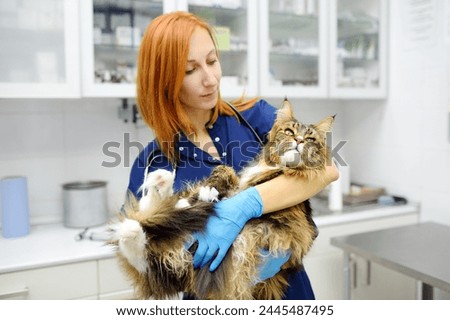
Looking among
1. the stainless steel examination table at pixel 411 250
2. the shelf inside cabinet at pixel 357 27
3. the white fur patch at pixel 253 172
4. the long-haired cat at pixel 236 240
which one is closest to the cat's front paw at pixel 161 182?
the long-haired cat at pixel 236 240

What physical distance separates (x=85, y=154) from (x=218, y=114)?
127cm

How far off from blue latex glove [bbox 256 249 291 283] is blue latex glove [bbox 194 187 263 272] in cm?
10

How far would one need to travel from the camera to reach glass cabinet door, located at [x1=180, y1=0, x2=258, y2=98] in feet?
7.45

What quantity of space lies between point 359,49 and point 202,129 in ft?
5.85

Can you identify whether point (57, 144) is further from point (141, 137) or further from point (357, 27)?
point (357, 27)

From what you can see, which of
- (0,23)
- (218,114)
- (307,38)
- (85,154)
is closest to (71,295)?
(85,154)

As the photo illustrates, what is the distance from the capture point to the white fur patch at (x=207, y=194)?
3.60ft

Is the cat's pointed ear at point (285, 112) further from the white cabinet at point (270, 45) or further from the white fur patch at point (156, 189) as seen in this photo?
the white cabinet at point (270, 45)

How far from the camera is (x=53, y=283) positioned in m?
1.71

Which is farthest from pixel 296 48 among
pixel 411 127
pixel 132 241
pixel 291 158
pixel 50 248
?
pixel 132 241

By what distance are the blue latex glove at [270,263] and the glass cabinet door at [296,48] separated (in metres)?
1.40

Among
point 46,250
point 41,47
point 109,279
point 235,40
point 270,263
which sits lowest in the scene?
point 109,279

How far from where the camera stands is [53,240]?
77.7 inches

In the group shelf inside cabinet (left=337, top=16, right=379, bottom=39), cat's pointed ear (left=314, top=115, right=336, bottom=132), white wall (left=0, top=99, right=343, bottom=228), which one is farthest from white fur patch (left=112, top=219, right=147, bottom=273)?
shelf inside cabinet (left=337, top=16, right=379, bottom=39)
